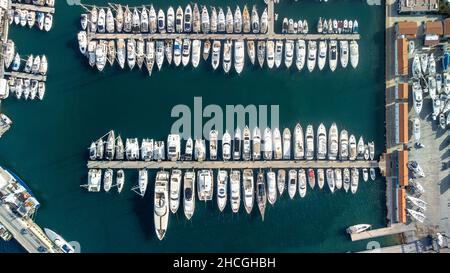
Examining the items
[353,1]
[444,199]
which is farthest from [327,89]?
[444,199]

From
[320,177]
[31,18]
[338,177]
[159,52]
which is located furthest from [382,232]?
[31,18]

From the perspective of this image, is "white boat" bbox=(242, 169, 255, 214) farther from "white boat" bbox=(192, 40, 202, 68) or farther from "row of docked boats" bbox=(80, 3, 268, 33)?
"row of docked boats" bbox=(80, 3, 268, 33)

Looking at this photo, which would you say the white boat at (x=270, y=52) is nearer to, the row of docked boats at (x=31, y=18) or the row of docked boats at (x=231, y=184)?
the row of docked boats at (x=231, y=184)

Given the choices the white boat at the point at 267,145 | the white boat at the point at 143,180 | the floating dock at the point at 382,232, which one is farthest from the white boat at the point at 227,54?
the floating dock at the point at 382,232

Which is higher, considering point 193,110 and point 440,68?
point 440,68

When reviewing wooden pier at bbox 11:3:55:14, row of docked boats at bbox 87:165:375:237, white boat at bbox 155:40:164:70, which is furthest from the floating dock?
wooden pier at bbox 11:3:55:14

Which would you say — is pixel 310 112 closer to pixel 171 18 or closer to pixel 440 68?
pixel 440 68

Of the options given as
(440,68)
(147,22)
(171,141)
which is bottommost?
(171,141)
